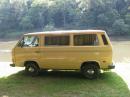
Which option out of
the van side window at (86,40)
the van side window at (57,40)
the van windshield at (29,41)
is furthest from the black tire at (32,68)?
the van side window at (86,40)

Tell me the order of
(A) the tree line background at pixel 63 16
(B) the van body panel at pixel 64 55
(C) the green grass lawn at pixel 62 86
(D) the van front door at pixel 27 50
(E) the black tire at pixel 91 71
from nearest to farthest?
(C) the green grass lawn at pixel 62 86 < (B) the van body panel at pixel 64 55 < (E) the black tire at pixel 91 71 < (D) the van front door at pixel 27 50 < (A) the tree line background at pixel 63 16

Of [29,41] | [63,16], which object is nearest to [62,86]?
[29,41]

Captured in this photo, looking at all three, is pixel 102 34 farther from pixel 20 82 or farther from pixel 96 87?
pixel 20 82

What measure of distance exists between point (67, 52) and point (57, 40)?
56 cm

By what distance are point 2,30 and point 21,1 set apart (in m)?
8.73

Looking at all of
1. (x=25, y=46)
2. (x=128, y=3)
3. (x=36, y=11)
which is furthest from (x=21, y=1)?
(x=25, y=46)

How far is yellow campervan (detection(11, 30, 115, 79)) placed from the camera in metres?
8.67

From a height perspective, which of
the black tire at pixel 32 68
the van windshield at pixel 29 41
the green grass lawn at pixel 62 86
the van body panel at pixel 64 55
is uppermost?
the van windshield at pixel 29 41

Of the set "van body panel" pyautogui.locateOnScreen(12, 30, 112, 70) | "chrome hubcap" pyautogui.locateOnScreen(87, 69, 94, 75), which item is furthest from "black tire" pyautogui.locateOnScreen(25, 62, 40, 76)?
"chrome hubcap" pyautogui.locateOnScreen(87, 69, 94, 75)

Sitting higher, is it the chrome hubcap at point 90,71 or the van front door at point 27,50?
the van front door at point 27,50

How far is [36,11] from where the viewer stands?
2345 inches

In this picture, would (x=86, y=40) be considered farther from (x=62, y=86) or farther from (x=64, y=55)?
(x=62, y=86)

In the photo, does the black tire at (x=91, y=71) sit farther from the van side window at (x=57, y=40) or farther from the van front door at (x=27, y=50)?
the van front door at (x=27, y=50)

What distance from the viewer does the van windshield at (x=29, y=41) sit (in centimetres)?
934
